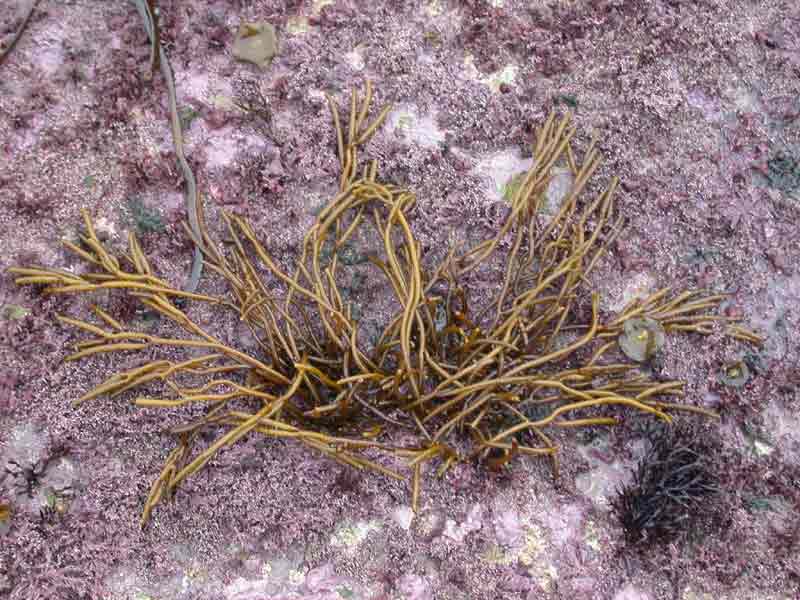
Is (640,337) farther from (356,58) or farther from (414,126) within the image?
(356,58)

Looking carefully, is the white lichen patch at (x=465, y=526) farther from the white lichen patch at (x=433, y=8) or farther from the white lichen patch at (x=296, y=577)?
the white lichen patch at (x=433, y=8)

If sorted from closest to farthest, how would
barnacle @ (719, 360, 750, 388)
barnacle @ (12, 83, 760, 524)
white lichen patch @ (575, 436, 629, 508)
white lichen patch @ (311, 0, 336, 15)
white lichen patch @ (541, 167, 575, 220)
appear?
barnacle @ (12, 83, 760, 524), white lichen patch @ (575, 436, 629, 508), barnacle @ (719, 360, 750, 388), white lichen patch @ (541, 167, 575, 220), white lichen patch @ (311, 0, 336, 15)

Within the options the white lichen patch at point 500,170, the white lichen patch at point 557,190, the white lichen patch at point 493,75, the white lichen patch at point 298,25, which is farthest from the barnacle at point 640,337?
the white lichen patch at point 298,25

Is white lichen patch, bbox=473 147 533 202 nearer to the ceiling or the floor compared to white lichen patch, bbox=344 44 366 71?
nearer to the floor

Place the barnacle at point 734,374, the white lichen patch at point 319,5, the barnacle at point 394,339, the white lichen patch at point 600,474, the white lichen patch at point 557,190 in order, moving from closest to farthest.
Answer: the barnacle at point 394,339
the white lichen patch at point 600,474
the barnacle at point 734,374
the white lichen patch at point 557,190
the white lichen patch at point 319,5

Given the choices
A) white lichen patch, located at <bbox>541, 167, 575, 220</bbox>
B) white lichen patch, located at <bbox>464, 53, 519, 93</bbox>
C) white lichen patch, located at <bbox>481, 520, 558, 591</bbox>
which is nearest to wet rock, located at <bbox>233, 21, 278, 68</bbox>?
white lichen patch, located at <bbox>464, 53, 519, 93</bbox>

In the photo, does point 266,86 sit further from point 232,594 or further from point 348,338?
point 232,594

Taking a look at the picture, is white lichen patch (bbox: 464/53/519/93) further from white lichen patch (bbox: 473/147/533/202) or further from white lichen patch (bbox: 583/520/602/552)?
white lichen patch (bbox: 583/520/602/552)
